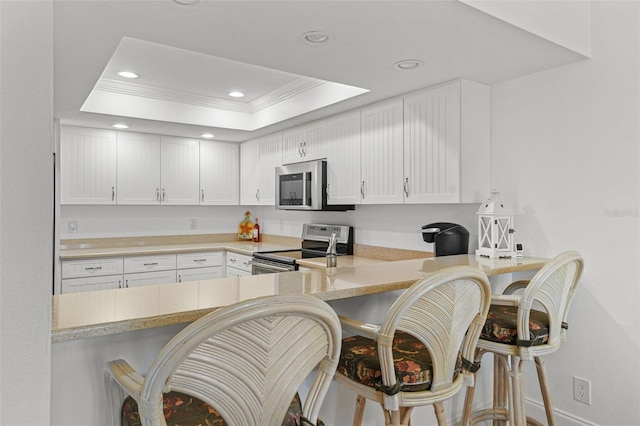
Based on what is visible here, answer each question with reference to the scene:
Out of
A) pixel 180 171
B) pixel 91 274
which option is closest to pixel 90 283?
pixel 91 274

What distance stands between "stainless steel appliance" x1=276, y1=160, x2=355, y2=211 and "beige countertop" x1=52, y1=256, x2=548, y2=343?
1.58 meters

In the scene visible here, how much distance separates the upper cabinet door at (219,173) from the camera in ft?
15.6

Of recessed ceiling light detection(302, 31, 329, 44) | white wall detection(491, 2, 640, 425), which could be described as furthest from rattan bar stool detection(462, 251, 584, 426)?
recessed ceiling light detection(302, 31, 329, 44)

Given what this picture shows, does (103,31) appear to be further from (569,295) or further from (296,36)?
(569,295)

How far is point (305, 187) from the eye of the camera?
3754 millimetres

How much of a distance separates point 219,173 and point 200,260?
1040mm

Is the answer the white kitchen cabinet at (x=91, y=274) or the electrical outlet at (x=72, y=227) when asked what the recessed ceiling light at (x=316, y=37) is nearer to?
the white kitchen cabinet at (x=91, y=274)

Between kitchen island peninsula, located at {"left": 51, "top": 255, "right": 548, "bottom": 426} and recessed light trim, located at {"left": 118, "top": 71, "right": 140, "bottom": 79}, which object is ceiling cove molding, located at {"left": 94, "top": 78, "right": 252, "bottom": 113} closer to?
recessed light trim, located at {"left": 118, "top": 71, "right": 140, "bottom": 79}

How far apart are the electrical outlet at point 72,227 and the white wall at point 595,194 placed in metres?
4.05

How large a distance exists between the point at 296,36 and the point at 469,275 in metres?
1.29

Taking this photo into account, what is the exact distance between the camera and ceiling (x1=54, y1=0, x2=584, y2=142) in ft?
5.57

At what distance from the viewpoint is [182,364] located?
94 centimetres

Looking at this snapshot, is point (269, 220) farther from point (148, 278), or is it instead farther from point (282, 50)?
point (282, 50)

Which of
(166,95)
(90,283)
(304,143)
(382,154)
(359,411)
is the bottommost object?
(359,411)
